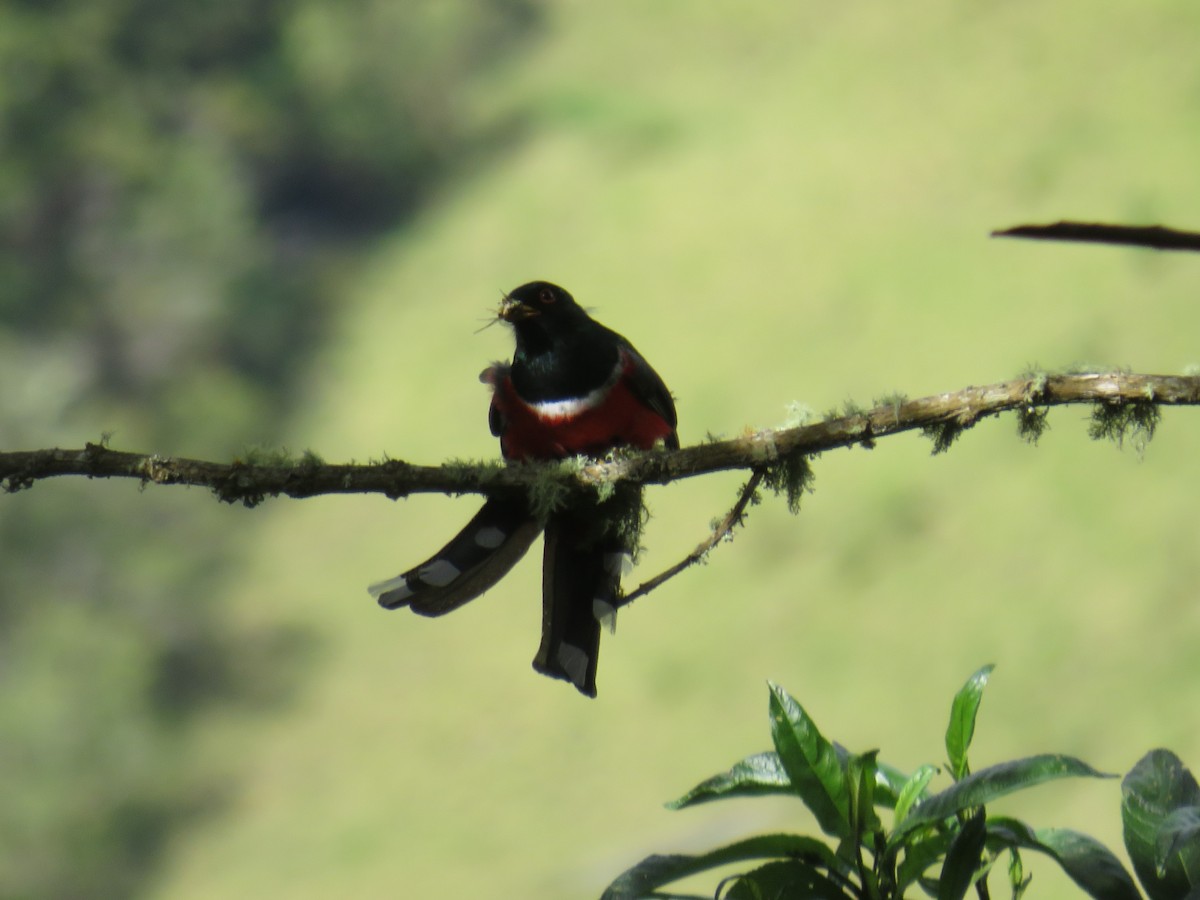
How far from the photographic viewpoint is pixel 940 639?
494 inches

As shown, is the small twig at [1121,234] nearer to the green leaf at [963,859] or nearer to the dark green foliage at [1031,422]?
the green leaf at [963,859]

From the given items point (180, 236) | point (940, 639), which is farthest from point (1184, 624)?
point (180, 236)

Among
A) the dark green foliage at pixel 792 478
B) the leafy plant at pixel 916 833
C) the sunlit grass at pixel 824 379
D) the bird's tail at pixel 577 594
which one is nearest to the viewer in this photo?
the leafy plant at pixel 916 833

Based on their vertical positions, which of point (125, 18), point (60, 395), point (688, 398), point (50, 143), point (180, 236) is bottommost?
point (688, 398)

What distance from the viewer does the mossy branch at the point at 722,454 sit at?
1.77 meters

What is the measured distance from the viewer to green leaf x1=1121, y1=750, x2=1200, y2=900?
1.43 m

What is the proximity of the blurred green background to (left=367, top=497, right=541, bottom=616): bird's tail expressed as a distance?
14.3ft

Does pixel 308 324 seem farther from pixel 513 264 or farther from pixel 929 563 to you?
pixel 929 563


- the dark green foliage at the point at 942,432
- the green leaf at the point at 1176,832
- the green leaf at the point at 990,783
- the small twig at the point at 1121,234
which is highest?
the dark green foliage at the point at 942,432

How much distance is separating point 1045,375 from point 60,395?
21.8 meters

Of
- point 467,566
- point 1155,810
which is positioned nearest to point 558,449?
point 467,566

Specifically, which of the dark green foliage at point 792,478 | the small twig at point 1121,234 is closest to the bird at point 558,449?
the dark green foliage at point 792,478

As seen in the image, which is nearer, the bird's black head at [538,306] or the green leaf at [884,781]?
the green leaf at [884,781]

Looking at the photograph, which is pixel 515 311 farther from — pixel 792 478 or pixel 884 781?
pixel 884 781
